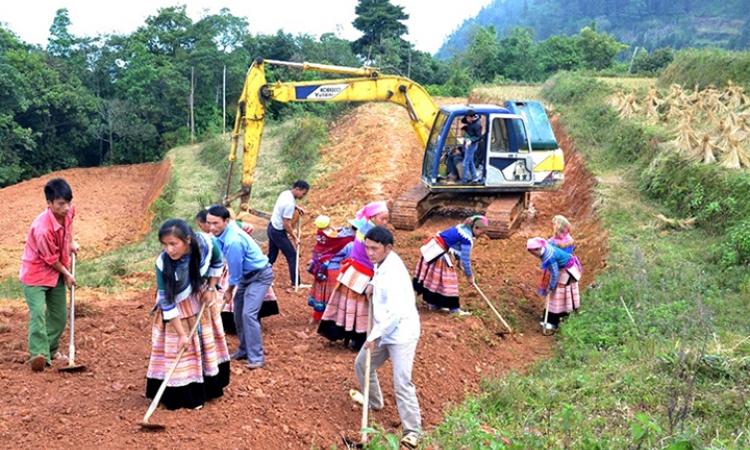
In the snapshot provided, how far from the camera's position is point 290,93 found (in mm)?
13008

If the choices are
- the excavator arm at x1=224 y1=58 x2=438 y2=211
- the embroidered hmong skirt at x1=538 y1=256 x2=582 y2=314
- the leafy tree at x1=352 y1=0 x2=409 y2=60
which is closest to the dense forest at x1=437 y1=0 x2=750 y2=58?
the leafy tree at x1=352 y1=0 x2=409 y2=60

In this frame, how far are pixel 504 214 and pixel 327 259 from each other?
5986mm

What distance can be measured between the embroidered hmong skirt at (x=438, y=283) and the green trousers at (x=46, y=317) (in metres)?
4.32

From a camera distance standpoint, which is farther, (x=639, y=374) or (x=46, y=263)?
(x=46, y=263)

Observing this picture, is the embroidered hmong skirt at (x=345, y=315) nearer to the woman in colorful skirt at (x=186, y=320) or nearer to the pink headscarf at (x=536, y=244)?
the woman in colorful skirt at (x=186, y=320)

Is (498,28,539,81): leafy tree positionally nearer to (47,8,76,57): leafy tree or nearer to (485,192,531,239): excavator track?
(47,8,76,57): leafy tree

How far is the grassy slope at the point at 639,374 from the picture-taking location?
5.27 meters

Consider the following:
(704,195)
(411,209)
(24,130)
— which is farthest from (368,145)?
(24,130)

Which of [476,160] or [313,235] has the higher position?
[476,160]

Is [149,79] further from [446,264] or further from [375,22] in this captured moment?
[446,264]

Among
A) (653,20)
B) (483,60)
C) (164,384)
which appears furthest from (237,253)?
(653,20)

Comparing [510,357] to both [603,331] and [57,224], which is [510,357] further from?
[57,224]

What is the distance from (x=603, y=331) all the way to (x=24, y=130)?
31.6m

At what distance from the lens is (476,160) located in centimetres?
1360
